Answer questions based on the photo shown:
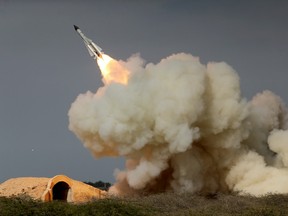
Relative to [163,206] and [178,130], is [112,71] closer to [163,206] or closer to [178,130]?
[178,130]

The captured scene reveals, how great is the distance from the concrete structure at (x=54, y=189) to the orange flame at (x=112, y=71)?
4.39 m

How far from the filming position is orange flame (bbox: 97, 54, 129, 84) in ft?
99.6

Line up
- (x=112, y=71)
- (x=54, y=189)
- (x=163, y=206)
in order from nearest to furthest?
(x=163, y=206), (x=112, y=71), (x=54, y=189)

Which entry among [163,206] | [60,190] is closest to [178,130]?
[163,206]

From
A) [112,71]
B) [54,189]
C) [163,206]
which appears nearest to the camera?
[163,206]

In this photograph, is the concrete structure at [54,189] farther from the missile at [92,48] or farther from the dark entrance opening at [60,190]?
the missile at [92,48]

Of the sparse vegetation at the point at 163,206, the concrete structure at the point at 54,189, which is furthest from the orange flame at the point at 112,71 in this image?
the sparse vegetation at the point at 163,206

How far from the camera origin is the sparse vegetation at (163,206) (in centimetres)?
2280

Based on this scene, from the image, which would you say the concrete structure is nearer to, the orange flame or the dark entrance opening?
the dark entrance opening

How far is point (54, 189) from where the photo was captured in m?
31.3

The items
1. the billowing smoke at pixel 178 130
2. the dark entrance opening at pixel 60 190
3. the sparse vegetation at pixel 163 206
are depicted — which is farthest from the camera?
the dark entrance opening at pixel 60 190

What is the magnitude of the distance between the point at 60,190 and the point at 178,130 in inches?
250

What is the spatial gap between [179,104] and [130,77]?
93.2 inches

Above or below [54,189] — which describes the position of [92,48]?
above
